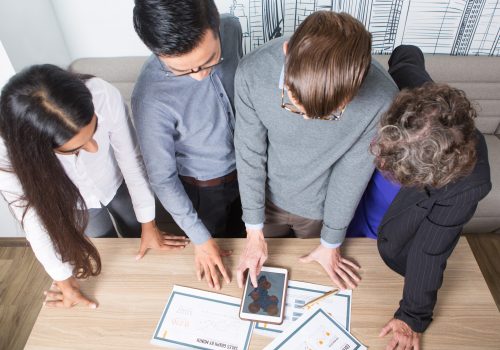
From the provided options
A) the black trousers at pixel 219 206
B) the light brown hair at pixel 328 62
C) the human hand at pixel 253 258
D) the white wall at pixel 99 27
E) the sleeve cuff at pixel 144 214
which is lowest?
the black trousers at pixel 219 206

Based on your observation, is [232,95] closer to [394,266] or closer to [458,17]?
[394,266]

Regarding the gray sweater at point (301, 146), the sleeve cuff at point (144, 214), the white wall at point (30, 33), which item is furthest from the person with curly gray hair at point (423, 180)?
the white wall at point (30, 33)

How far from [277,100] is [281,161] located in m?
0.23

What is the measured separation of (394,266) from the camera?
3.59 ft

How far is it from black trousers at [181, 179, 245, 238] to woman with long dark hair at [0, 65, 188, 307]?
0.20 m

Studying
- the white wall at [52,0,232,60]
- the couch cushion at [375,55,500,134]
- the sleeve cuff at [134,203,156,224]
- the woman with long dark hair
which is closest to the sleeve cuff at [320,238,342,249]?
the woman with long dark hair

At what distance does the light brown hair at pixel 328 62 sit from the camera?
72 cm

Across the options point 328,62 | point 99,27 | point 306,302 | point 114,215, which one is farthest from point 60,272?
point 99,27

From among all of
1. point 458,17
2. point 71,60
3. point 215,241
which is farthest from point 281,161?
point 71,60

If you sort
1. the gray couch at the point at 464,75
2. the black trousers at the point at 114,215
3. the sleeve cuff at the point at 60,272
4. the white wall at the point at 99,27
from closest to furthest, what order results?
the sleeve cuff at the point at 60,272, the black trousers at the point at 114,215, the white wall at the point at 99,27, the gray couch at the point at 464,75

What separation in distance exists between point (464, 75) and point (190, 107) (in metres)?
1.60

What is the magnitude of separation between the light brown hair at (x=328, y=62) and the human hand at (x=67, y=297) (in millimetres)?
857

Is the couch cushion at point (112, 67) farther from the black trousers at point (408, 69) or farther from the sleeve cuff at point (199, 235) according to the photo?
the black trousers at point (408, 69)

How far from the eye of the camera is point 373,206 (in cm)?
125
